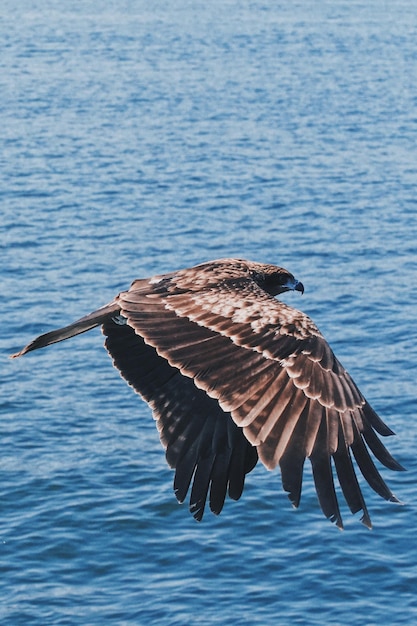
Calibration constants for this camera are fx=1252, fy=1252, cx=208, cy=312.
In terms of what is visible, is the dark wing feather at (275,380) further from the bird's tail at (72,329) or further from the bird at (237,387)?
the bird's tail at (72,329)

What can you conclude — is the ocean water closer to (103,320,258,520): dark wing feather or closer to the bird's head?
the bird's head

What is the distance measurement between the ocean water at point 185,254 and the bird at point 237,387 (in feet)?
25.0

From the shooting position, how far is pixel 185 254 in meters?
28.7

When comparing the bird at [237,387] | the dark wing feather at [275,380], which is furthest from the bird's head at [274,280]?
the dark wing feather at [275,380]

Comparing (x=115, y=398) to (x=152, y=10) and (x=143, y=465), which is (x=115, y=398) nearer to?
(x=143, y=465)

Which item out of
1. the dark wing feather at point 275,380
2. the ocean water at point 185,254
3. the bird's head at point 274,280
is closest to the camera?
the dark wing feather at point 275,380

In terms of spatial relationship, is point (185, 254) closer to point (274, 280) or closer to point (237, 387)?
point (274, 280)

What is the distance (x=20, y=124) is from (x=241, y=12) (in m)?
24.8

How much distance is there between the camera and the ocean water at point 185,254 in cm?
1712

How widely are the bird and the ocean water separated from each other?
25.0 feet

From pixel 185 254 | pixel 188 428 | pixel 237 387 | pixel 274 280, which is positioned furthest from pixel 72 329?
pixel 185 254

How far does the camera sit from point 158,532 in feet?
59.5

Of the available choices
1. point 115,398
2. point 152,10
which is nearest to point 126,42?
point 152,10

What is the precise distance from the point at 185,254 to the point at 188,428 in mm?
19595
